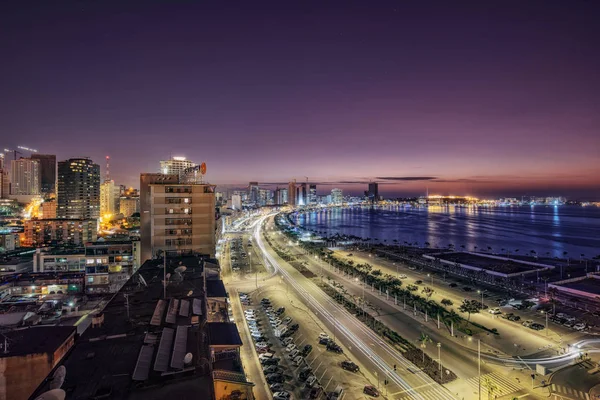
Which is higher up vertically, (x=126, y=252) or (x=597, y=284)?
(x=126, y=252)

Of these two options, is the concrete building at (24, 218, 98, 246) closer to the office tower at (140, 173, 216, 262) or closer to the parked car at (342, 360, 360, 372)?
the office tower at (140, 173, 216, 262)

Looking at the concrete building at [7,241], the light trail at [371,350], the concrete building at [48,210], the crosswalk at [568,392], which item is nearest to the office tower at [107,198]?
the concrete building at [48,210]

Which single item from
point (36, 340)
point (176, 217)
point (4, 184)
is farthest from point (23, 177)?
point (36, 340)

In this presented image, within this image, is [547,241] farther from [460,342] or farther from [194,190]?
[194,190]

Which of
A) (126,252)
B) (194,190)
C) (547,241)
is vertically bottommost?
(547,241)

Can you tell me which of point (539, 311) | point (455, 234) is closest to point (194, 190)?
point (539, 311)

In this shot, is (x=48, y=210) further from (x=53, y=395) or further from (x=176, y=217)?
(x=53, y=395)
